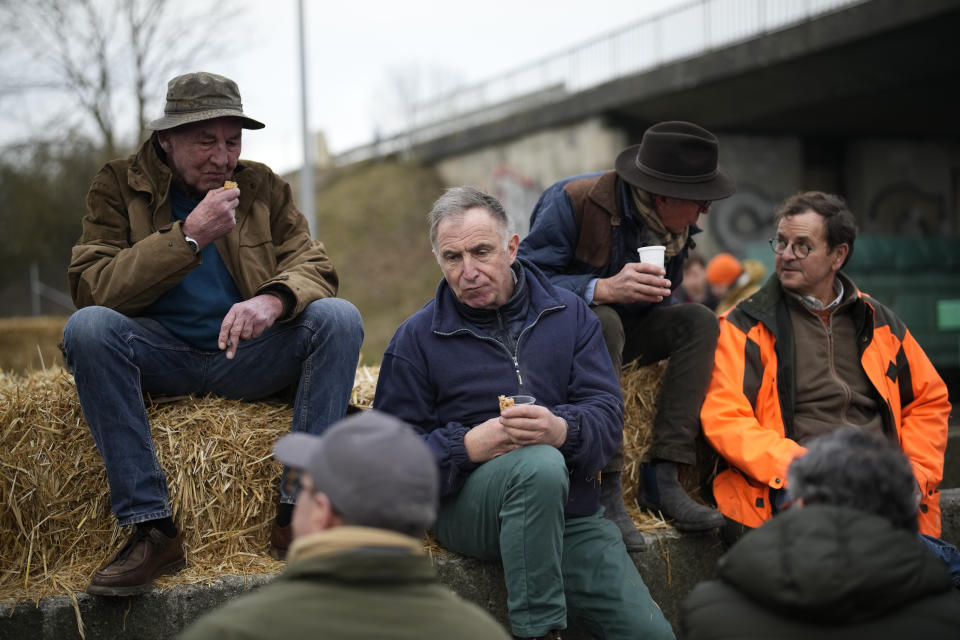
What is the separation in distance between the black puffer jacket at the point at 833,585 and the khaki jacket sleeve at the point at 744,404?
1.96 metres

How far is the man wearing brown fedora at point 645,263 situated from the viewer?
4.19 meters

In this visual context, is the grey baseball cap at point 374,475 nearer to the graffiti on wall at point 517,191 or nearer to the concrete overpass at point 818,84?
the concrete overpass at point 818,84

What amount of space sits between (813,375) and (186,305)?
2892 mm

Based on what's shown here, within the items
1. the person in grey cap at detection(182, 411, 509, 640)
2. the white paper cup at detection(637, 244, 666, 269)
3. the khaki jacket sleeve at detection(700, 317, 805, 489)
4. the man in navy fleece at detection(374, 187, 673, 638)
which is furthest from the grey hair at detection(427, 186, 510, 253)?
the person in grey cap at detection(182, 411, 509, 640)

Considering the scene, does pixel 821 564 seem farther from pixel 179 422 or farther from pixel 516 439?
pixel 179 422

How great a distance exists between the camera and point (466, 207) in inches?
145

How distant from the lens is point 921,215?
69.2 feet

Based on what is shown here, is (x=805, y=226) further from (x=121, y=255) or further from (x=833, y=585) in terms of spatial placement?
(x=121, y=255)

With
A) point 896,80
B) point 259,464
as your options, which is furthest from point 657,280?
point 896,80

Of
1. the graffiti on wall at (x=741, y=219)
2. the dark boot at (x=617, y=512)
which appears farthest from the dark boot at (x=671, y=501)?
the graffiti on wall at (x=741, y=219)

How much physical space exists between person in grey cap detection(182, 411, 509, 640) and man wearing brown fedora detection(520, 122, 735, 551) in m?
2.47

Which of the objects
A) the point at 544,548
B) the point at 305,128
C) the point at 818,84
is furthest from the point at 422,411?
the point at 818,84

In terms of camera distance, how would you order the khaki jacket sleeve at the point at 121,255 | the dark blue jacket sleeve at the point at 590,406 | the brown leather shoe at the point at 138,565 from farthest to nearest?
the khaki jacket sleeve at the point at 121,255
the dark blue jacket sleeve at the point at 590,406
the brown leather shoe at the point at 138,565

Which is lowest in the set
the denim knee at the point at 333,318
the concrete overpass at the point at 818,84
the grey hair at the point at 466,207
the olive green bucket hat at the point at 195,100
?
the denim knee at the point at 333,318
